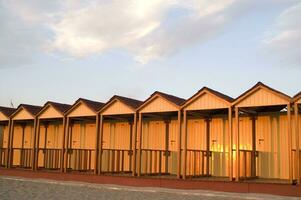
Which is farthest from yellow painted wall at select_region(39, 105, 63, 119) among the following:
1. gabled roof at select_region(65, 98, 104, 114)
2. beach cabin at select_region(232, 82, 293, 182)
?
beach cabin at select_region(232, 82, 293, 182)

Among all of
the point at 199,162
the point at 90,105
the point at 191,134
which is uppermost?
the point at 90,105

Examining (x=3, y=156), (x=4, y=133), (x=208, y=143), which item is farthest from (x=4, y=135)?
(x=208, y=143)

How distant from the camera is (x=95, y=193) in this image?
15.4 m

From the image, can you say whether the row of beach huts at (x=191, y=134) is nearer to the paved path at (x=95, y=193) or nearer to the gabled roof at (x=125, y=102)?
the gabled roof at (x=125, y=102)

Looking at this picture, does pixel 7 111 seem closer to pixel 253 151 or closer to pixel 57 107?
pixel 57 107

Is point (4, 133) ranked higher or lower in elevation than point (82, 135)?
higher

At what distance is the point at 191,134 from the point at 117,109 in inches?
138

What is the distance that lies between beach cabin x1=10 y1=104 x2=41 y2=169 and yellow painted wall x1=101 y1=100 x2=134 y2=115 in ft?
16.0

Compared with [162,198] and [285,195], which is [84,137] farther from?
[285,195]

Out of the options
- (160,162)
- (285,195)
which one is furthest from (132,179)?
(285,195)

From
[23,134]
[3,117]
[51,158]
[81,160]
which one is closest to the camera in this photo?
[81,160]

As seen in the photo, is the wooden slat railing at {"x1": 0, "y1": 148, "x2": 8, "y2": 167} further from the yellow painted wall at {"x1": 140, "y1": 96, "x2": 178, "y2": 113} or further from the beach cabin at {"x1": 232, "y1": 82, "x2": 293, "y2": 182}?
the beach cabin at {"x1": 232, "y1": 82, "x2": 293, "y2": 182}

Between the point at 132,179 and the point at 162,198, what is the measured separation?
12.5 feet

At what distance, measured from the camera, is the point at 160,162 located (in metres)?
18.4
